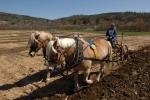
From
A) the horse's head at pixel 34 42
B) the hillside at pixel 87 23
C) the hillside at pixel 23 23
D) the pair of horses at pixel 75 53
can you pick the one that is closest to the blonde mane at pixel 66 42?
the pair of horses at pixel 75 53

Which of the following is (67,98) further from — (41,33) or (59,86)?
(41,33)

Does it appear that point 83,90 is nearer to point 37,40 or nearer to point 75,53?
point 75,53

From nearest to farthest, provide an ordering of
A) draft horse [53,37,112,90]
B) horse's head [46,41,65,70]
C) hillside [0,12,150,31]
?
1. horse's head [46,41,65,70]
2. draft horse [53,37,112,90]
3. hillside [0,12,150,31]

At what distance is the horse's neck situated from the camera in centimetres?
911

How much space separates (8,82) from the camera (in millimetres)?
12172

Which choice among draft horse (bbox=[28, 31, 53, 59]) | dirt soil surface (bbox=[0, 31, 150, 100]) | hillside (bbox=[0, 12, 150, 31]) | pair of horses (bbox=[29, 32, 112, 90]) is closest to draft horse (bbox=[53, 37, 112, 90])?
pair of horses (bbox=[29, 32, 112, 90])

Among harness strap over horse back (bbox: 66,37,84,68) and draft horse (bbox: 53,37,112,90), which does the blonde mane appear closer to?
draft horse (bbox: 53,37,112,90)

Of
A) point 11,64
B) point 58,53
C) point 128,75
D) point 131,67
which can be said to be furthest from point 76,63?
point 11,64

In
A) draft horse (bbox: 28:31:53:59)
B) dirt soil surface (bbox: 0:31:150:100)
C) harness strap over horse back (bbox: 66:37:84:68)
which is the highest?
draft horse (bbox: 28:31:53:59)

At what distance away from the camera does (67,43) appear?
9234mm

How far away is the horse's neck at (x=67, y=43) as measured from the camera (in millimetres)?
9110

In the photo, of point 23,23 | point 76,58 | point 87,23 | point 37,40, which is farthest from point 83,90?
point 87,23

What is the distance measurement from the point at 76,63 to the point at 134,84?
186cm

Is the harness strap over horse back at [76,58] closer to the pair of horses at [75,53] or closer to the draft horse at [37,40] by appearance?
the pair of horses at [75,53]
